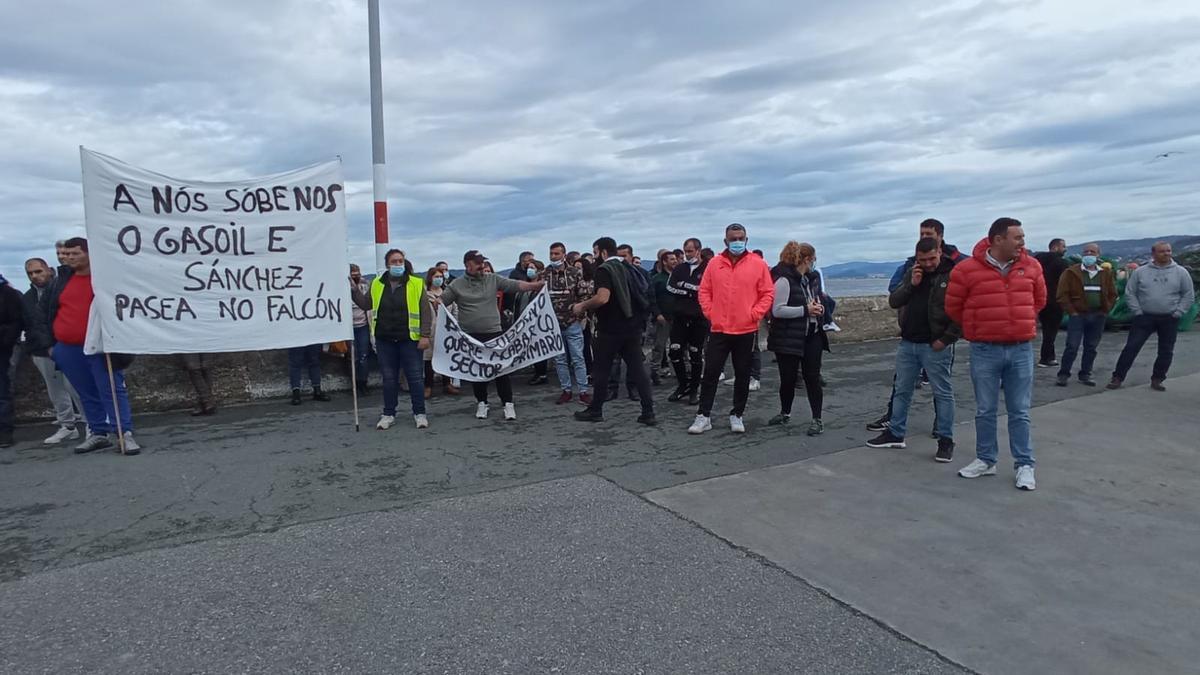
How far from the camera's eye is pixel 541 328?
27.5 ft

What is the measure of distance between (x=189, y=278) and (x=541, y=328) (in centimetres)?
365

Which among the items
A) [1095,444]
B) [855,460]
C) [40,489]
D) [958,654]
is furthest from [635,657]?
[1095,444]

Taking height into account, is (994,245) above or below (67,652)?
above

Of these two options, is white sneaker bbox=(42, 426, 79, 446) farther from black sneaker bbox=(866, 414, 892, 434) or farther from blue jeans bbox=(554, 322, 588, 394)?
black sneaker bbox=(866, 414, 892, 434)

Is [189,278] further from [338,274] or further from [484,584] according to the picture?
[484,584]

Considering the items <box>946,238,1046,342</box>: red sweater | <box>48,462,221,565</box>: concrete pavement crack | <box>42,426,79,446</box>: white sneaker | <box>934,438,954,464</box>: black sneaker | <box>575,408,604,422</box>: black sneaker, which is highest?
<box>946,238,1046,342</box>: red sweater

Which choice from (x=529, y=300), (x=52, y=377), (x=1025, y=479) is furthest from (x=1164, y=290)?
(x=52, y=377)

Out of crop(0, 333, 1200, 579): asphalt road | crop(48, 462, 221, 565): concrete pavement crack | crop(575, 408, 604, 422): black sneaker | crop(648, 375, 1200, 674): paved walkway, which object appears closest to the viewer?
crop(648, 375, 1200, 674): paved walkway

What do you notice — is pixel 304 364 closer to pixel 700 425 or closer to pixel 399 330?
pixel 399 330

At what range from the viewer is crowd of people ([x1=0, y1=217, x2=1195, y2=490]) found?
5391 mm

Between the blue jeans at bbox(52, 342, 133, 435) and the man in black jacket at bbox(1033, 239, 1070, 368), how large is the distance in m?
11.9

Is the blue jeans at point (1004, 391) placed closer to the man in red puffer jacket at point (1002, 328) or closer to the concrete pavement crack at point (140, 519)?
the man in red puffer jacket at point (1002, 328)

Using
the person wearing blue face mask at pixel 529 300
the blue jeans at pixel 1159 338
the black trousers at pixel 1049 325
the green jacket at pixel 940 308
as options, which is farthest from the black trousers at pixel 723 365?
the black trousers at pixel 1049 325

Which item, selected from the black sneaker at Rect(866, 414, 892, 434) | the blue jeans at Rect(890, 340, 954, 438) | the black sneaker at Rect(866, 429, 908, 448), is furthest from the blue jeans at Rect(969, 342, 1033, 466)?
the black sneaker at Rect(866, 414, 892, 434)
